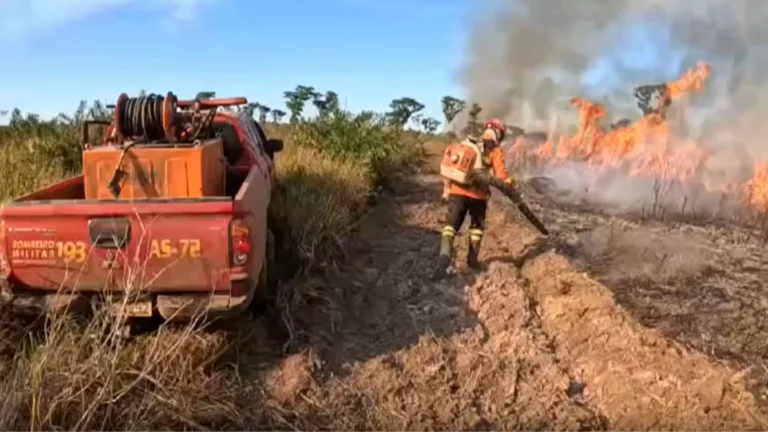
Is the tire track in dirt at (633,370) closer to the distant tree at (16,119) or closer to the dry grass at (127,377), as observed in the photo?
the dry grass at (127,377)

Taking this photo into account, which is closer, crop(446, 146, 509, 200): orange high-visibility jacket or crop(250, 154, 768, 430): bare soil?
crop(250, 154, 768, 430): bare soil

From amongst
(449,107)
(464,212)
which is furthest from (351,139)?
(449,107)

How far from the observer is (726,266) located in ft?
31.4

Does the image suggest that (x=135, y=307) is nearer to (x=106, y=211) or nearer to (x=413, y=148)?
(x=106, y=211)

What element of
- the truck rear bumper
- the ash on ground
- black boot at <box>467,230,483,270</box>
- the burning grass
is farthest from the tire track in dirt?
the burning grass

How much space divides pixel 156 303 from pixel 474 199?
459 cm

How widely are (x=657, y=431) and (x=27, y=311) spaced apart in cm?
438

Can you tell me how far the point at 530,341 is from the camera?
6.62 m

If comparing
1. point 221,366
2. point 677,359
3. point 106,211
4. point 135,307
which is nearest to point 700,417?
point 677,359

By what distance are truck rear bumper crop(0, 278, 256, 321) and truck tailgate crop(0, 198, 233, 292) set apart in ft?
0.26

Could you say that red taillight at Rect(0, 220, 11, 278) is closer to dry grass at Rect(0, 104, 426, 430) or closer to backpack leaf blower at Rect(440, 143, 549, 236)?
dry grass at Rect(0, 104, 426, 430)

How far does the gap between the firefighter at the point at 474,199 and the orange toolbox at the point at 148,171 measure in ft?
11.4

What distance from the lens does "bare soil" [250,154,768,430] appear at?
17.4 feet

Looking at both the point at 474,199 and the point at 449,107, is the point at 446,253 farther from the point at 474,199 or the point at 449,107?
the point at 449,107
